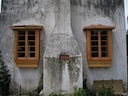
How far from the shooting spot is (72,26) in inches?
455

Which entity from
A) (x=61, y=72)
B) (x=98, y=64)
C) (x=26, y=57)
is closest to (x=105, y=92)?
(x=98, y=64)

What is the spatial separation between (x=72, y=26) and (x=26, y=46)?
7.38ft

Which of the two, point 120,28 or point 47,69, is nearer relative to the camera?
point 47,69

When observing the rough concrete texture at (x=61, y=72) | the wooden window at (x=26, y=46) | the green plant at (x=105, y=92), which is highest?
the wooden window at (x=26, y=46)

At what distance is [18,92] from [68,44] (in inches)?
129

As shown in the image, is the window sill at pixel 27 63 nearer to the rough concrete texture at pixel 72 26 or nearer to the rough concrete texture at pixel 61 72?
the rough concrete texture at pixel 72 26

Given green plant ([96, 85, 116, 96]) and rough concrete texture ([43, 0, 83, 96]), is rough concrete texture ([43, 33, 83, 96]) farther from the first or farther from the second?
green plant ([96, 85, 116, 96])

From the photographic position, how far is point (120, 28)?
11.7 m

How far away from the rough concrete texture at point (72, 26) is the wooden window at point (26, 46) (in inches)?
14.5

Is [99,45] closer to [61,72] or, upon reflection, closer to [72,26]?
[72,26]

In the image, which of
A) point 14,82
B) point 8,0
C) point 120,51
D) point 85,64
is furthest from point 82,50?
point 8,0

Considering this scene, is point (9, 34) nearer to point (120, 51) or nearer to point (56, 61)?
point (56, 61)

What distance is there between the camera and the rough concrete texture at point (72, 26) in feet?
37.8

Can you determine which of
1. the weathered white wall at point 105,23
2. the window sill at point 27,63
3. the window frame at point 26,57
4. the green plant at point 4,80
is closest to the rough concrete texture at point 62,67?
the window frame at point 26,57
